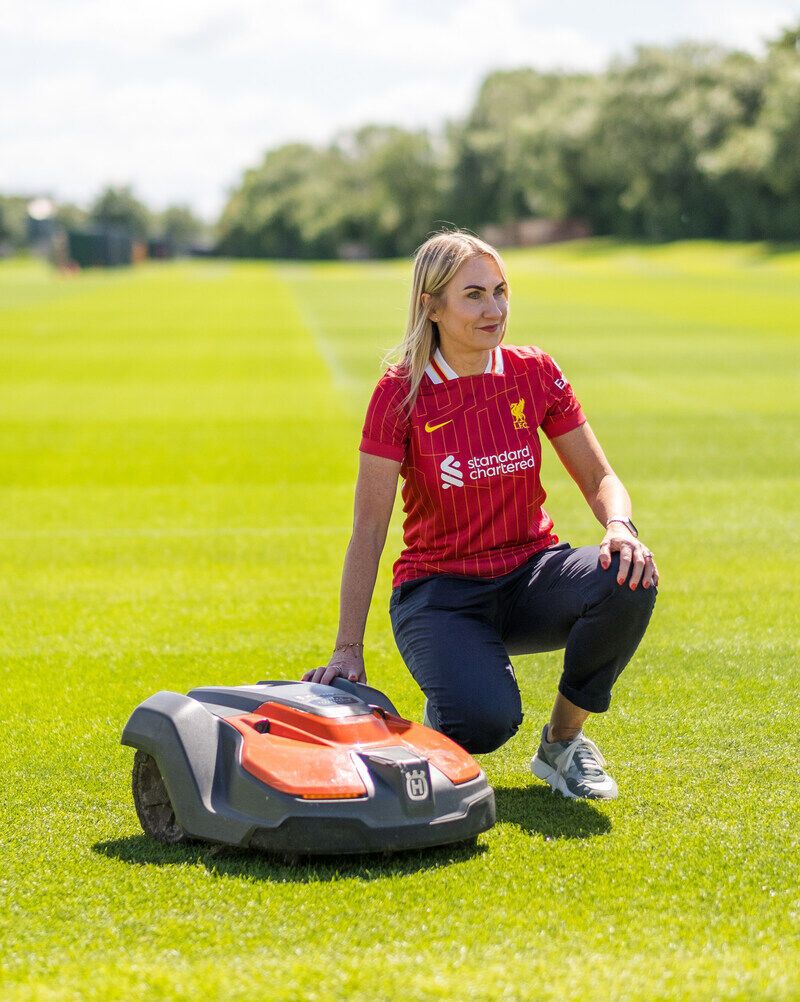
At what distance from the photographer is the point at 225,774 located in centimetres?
337

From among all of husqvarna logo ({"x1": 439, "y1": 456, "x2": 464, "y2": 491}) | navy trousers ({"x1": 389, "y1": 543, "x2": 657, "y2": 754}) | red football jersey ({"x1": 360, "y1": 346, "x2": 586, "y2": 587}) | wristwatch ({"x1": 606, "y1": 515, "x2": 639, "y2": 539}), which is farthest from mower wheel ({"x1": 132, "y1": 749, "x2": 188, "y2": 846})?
wristwatch ({"x1": 606, "y1": 515, "x2": 639, "y2": 539})

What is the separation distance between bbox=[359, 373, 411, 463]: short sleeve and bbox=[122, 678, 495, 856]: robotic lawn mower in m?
0.79

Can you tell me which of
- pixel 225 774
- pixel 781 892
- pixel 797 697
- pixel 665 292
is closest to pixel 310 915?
pixel 225 774

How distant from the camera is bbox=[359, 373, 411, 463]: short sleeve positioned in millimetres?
4039

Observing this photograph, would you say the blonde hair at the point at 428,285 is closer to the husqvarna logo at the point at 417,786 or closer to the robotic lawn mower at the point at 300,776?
the robotic lawn mower at the point at 300,776

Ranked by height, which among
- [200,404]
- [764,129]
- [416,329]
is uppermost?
[764,129]

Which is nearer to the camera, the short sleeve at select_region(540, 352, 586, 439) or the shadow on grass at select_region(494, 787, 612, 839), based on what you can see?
the shadow on grass at select_region(494, 787, 612, 839)

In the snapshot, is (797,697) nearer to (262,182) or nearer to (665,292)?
(665,292)

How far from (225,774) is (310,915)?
472 millimetres

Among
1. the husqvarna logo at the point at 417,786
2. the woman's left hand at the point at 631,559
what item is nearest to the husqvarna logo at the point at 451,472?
the woman's left hand at the point at 631,559

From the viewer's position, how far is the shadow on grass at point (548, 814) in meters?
3.60

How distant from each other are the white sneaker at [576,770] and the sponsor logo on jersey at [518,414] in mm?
914

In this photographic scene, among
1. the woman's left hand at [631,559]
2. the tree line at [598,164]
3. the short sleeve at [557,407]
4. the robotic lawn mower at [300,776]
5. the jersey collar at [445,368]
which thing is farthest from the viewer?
the tree line at [598,164]

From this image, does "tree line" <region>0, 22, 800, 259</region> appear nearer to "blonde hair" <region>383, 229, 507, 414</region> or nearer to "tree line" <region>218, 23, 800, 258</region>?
"tree line" <region>218, 23, 800, 258</region>
